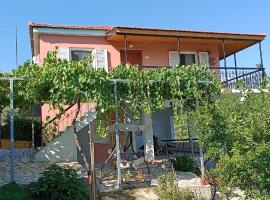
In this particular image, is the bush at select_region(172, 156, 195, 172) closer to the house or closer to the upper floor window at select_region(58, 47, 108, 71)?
the house

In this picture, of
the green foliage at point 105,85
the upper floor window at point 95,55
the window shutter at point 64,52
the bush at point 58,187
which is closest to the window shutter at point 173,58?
the upper floor window at point 95,55

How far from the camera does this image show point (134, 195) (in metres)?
12.7

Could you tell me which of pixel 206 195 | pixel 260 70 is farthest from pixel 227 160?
pixel 260 70

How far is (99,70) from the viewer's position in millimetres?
13930

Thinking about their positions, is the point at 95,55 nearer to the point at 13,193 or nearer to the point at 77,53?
the point at 77,53

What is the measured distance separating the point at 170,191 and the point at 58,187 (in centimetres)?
283

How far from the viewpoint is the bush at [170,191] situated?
38.2 feet

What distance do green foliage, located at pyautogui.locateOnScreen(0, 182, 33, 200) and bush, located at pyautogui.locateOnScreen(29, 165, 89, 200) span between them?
1.09ft

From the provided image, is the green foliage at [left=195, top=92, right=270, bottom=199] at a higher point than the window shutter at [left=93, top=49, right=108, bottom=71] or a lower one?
lower

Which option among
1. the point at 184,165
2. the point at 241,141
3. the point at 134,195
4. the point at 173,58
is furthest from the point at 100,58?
the point at 241,141

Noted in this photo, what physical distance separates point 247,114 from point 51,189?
5179 millimetres

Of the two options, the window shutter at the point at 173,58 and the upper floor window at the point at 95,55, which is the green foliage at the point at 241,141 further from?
the window shutter at the point at 173,58

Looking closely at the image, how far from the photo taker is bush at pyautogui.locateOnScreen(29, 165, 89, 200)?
11.4m

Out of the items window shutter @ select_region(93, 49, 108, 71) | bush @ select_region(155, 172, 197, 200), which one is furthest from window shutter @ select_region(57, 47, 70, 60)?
Answer: bush @ select_region(155, 172, 197, 200)
